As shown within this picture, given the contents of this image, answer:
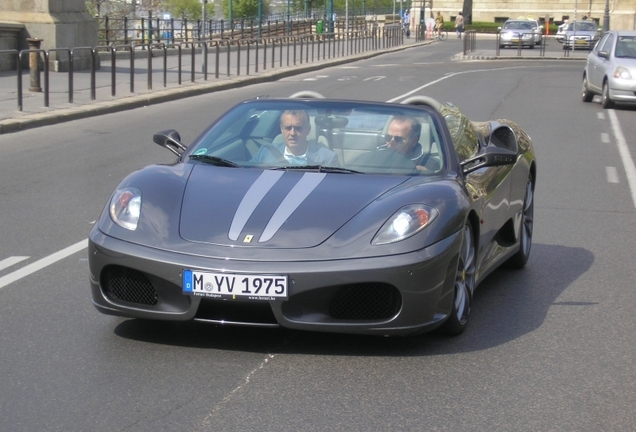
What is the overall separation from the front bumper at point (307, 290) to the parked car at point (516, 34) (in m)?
56.0

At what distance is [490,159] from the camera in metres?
6.05

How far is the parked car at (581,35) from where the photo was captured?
5897 cm

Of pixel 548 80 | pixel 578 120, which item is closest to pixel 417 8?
pixel 548 80

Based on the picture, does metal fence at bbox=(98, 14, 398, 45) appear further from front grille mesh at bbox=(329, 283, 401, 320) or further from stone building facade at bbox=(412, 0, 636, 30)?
front grille mesh at bbox=(329, 283, 401, 320)

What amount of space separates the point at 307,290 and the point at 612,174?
9311 mm

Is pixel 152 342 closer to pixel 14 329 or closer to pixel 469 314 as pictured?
pixel 14 329

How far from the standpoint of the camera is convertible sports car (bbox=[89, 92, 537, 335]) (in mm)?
4883

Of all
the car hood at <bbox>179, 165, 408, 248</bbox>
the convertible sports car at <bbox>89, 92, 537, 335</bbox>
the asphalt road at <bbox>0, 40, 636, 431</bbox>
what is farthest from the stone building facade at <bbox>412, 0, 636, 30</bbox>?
the car hood at <bbox>179, 165, 408, 248</bbox>

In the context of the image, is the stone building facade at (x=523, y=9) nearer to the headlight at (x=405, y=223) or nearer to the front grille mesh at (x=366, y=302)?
the headlight at (x=405, y=223)

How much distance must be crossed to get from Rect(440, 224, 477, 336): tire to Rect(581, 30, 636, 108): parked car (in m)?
18.3

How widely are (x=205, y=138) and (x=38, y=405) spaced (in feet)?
7.85

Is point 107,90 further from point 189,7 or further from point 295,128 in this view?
point 189,7

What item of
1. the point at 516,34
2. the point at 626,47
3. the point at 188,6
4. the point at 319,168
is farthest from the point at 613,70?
the point at 188,6

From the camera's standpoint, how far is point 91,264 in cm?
526
